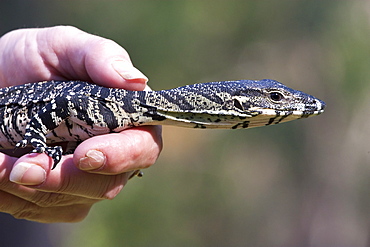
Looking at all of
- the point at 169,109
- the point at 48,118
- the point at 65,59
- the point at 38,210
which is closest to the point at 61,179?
the point at 48,118

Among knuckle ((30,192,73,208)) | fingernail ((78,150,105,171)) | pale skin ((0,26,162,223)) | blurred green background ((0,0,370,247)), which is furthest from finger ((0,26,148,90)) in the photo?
blurred green background ((0,0,370,247))

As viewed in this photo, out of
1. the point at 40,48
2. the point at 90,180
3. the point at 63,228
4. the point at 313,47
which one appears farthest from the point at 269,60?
the point at 90,180

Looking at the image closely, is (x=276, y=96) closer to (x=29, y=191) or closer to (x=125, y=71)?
(x=125, y=71)

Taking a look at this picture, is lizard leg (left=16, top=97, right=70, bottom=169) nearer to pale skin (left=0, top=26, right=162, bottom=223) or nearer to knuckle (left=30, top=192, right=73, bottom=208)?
pale skin (left=0, top=26, right=162, bottom=223)

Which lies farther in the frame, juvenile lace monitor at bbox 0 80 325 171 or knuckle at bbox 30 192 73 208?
knuckle at bbox 30 192 73 208

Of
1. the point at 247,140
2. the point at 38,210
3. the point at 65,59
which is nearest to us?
the point at 65,59

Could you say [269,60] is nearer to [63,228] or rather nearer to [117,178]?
[63,228]

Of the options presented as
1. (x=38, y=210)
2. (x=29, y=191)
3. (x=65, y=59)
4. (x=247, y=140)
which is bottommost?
(x=247, y=140)
